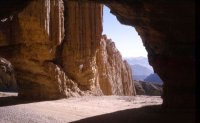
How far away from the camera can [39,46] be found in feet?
74.6

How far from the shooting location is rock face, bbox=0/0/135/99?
22344 millimetres

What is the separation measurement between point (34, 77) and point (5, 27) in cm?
363

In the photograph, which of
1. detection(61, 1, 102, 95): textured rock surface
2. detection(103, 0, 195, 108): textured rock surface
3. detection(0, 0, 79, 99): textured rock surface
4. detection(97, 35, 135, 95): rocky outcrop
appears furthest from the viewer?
detection(97, 35, 135, 95): rocky outcrop

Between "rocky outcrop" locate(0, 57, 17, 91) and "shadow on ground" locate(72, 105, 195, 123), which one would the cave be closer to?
"shadow on ground" locate(72, 105, 195, 123)

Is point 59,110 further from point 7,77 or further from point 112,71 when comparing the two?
point 7,77

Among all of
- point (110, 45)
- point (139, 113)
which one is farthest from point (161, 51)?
point (110, 45)

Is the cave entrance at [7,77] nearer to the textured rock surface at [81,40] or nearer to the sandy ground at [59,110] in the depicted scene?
the textured rock surface at [81,40]

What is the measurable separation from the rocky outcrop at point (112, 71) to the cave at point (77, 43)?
5428 mm

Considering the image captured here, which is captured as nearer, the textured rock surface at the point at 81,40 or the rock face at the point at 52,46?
the rock face at the point at 52,46

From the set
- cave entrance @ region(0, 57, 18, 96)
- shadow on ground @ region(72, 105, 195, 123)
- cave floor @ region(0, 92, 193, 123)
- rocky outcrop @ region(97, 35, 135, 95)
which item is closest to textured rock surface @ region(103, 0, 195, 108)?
shadow on ground @ region(72, 105, 195, 123)

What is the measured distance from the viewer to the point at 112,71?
121ft

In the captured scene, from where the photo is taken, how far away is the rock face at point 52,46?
22344 millimetres

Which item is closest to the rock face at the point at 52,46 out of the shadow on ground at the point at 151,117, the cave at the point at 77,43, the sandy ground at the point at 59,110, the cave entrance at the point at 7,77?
the cave at the point at 77,43

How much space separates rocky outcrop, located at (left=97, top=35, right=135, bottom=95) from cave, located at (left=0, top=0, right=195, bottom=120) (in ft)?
17.8
